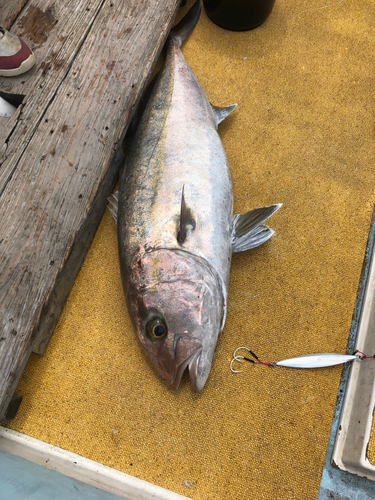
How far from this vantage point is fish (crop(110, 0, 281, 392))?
1533mm

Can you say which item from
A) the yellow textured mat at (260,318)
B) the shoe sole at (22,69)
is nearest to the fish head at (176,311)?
the yellow textured mat at (260,318)

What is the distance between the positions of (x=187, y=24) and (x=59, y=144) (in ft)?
4.82

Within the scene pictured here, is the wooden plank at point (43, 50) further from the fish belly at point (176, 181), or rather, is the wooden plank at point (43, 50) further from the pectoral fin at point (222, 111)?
the pectoral fin at point (222, 111)

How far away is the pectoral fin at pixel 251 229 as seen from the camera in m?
1.84

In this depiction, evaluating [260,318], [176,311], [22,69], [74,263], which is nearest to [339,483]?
[260,318]

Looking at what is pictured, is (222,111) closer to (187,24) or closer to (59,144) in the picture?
(187,24)

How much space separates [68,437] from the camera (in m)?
1.71

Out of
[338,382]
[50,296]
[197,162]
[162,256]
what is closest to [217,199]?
[197,162]

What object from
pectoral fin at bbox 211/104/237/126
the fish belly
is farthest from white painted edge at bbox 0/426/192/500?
pectoral fin at bbox 211/104/237/126

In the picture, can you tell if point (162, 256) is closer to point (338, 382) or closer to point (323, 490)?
point (338, 382)

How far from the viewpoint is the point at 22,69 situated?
1.98 metres

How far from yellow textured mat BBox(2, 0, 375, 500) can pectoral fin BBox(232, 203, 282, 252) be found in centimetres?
16

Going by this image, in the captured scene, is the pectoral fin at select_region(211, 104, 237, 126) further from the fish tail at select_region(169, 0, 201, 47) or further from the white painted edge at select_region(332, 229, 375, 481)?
the white painted edge at select_region(332, 229, 375, 481)

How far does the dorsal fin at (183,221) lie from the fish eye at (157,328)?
374 mm
